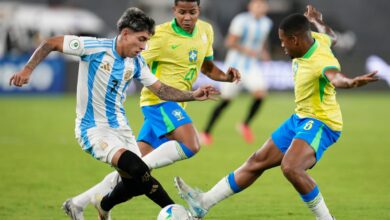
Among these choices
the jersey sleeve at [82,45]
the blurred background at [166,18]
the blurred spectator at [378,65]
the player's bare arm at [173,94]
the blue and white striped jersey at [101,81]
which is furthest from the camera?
the blurred background at [166,18]

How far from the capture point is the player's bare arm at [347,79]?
250 inches

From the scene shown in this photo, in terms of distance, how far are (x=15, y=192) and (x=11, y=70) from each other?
13.3 metres

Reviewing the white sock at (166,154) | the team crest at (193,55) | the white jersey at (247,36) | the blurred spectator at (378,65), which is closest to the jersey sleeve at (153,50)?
the team crest at (193,55)

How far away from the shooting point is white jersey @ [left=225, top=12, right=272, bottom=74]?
15.5 metres

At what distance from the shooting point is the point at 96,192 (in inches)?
305

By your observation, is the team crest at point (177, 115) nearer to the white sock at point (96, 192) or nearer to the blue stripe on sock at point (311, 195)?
the white sock at point (96, 192)

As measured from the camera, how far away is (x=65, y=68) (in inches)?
917

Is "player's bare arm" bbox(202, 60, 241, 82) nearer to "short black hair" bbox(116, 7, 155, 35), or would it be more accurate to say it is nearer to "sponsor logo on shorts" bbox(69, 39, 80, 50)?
"short black hair" bbox(116, 7, 155, 35)

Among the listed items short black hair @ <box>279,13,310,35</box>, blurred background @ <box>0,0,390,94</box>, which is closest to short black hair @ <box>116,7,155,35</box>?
short black hair @ <box>279,13,310,35</box>

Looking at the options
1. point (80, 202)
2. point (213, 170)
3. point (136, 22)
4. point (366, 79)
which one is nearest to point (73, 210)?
point (80, 202)

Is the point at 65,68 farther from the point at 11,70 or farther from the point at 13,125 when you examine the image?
the point at 13,125

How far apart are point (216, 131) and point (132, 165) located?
33.0 ft

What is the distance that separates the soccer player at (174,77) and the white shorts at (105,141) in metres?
1.07

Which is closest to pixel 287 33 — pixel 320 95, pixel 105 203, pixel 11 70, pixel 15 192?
pixel 320 95
